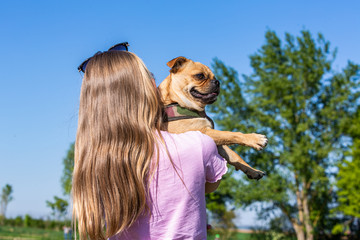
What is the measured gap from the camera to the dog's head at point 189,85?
3404 millimetres

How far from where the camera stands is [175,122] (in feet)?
9.05

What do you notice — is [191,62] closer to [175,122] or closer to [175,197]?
[175,122]

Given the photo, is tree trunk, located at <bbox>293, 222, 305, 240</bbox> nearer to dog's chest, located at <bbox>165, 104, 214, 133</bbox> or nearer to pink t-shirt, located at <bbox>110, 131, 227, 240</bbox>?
dog's chest, located at <bbox>165, 104, 214, 133</bbox>

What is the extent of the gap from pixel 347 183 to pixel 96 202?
29.4m

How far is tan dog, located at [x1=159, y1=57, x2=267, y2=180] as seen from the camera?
2.86 meters

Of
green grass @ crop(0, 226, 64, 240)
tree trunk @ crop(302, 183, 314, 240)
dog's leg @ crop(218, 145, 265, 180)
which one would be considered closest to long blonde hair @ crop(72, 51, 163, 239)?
dog's leg @ crop(218, 145, 265, 180)

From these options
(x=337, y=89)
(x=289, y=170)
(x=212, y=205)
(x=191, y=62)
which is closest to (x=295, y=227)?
(x=289, y=170)

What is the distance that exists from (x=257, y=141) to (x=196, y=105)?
732 millimetres

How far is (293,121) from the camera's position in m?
31.0

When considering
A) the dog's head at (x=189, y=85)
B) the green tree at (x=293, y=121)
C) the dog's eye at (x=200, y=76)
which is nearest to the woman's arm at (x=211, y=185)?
the dog's head at (x=189, y=85)

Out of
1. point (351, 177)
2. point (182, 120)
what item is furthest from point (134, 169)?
point (351, 177)

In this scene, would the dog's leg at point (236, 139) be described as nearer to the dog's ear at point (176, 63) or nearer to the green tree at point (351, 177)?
the dog's ear at point (176, 63)

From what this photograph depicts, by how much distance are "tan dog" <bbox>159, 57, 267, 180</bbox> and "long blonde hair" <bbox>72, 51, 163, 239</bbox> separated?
2.58 feet

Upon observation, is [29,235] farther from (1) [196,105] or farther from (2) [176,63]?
(1) [196,105]
